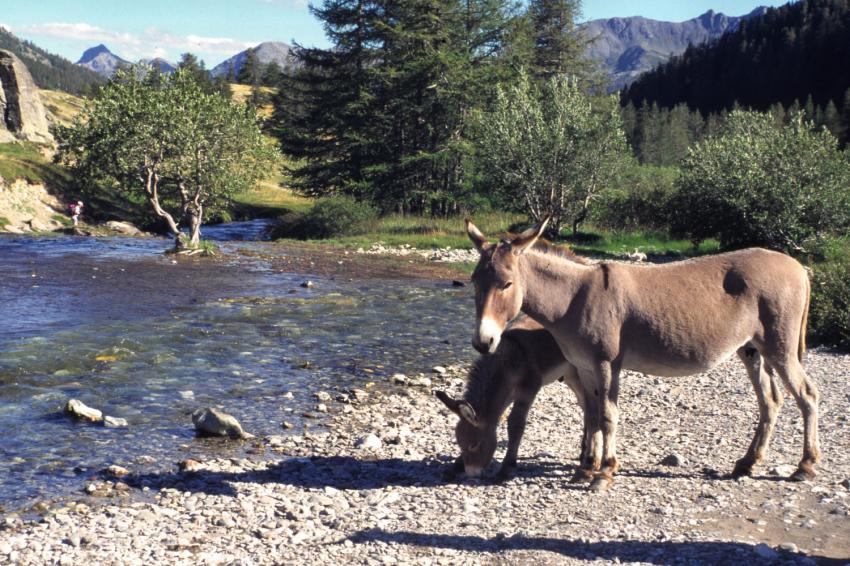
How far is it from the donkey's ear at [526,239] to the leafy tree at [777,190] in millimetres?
28455

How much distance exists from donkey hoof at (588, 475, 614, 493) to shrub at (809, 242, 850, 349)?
36.0 ft

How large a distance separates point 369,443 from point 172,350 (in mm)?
7604

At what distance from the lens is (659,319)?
325 inches

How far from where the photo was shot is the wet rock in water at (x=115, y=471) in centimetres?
902

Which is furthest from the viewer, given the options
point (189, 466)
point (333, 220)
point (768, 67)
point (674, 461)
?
point (768, 67)

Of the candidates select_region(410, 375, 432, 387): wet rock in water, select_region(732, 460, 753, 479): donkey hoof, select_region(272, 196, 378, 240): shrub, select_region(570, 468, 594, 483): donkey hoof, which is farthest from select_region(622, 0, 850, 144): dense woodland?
select_region(570, 468, 594, 483): donkey hoof

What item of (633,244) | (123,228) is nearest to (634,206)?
(633,244)

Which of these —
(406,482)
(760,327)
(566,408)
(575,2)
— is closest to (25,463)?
(406,482)

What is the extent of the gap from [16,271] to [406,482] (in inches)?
956

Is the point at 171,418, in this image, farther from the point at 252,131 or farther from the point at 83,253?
the point at 252,131

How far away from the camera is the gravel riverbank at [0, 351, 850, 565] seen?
22.1 ft

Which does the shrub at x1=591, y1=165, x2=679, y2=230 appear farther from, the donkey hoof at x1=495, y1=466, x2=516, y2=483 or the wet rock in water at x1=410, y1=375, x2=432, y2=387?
the donkey hoof at x1=495, y1=466, x2=516, y2=483

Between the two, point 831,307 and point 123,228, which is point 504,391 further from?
point 123,228

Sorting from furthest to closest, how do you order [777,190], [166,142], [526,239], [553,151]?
[553,151]
[166,142]
[777,190]
[526,239]
